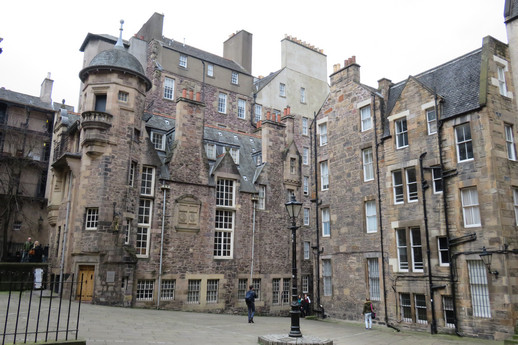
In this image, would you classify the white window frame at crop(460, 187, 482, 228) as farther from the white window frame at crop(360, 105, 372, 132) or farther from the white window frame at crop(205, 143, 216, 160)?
the white window frame at crop(205, 143, 216, 160)

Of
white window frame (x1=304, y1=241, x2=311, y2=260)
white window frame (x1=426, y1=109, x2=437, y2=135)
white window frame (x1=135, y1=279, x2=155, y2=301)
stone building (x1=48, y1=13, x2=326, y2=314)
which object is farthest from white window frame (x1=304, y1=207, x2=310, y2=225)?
white window frame (x1=426, y1=109, x2=437, y2=135)

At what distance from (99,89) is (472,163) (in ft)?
64.9

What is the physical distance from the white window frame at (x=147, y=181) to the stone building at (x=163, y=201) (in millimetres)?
61

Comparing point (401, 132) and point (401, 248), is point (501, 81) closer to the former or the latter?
point (401, 132)

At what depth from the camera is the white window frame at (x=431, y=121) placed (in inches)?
767

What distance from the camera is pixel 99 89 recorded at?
77.9 ft

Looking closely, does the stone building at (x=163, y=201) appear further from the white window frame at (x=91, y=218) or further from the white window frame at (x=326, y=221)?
the white window frame at (x=326, y=221)

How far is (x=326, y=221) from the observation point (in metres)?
24.6

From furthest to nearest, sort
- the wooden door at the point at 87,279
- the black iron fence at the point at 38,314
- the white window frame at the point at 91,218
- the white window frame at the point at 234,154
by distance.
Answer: the white window frame at the point at 234,154
the white window frame at the point at 91,218
the wooden door at the point at 87,279
the black iron fence at the point at 38,314

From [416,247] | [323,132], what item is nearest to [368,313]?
[416,247]

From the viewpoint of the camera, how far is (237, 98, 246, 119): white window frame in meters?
39.8

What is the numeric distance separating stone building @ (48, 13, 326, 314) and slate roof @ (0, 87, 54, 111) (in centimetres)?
1043

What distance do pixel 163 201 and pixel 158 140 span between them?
4400 millimetres

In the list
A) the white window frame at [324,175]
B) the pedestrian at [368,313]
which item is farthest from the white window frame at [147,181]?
the pedestrian at [368,313]
